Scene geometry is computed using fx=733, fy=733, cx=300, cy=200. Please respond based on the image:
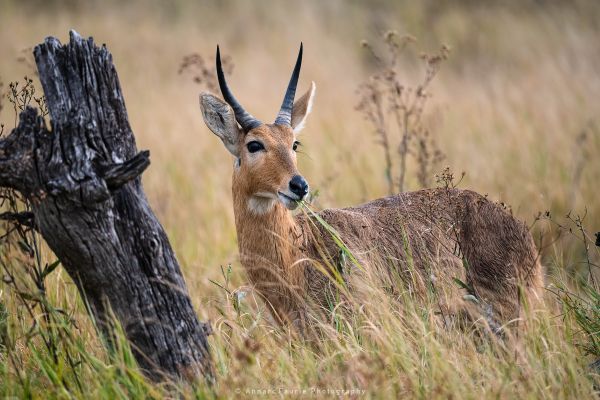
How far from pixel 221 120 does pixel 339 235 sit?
1.27 m

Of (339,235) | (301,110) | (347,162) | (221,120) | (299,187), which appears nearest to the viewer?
(299,187)

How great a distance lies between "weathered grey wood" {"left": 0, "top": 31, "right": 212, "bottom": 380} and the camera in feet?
11.3

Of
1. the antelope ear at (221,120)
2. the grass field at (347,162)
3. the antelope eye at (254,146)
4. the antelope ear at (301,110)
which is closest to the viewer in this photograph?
the grass field at (347,162)

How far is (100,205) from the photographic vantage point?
138 inches

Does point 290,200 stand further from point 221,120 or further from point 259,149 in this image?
point 221,120

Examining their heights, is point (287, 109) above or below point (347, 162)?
below

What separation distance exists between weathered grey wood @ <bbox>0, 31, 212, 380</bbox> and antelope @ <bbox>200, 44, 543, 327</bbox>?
1.26m

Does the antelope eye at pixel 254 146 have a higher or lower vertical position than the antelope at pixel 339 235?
higher

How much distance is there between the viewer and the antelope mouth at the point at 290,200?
4934 mm

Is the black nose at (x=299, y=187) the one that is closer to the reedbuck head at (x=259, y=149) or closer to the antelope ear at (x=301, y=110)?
the reedbuck head at (x=259, y=149)

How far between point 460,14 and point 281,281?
1356 centimetres

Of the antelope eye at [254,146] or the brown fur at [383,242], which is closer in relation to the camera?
the brown fur at [383,242]

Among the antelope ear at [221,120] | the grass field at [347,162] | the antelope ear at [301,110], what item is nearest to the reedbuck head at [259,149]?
the antelope ear at [221,120]

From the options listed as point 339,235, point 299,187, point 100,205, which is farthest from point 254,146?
point 100,205
